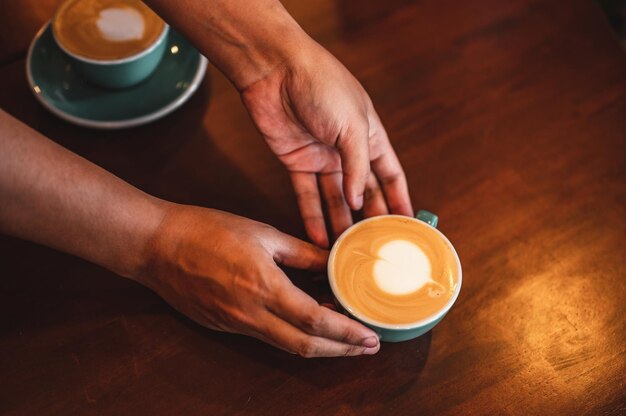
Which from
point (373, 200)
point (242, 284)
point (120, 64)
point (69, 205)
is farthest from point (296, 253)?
point (120, 64)

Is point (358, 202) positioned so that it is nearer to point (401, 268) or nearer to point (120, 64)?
point (401, 268)

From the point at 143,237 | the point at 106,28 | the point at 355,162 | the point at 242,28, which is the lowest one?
the point at 355,162

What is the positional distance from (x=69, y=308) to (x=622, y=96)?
136 centimetres

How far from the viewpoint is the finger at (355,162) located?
1186 millimetres

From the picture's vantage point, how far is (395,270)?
1.09m

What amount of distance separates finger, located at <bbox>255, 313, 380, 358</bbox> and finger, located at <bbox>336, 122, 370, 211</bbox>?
1.04ft

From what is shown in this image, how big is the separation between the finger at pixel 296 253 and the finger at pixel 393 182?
21 centimetres

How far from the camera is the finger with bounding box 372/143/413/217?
1.25 meters

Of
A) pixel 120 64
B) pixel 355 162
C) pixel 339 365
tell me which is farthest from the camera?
pixel 120 64

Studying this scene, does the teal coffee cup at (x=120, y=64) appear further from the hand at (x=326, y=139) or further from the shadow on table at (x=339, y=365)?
the shadow on table at (x=339, y=365)

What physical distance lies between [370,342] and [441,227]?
1.19 feet

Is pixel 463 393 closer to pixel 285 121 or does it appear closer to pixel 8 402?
pixel 285 121

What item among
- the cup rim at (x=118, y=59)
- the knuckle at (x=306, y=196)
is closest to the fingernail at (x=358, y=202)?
the knuckle at (x=306, y=196)

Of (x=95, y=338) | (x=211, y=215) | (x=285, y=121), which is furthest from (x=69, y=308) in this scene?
(x=285, y=121)
